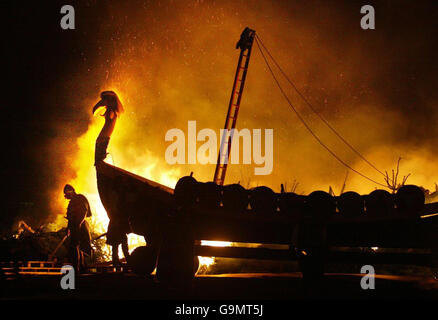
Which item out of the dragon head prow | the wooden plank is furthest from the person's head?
the wooden plank

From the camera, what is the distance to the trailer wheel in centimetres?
682

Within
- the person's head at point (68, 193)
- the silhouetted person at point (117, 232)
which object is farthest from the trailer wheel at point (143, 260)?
the person's head at point (68, 193)

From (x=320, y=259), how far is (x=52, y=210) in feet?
97.3

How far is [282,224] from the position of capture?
6.64 m

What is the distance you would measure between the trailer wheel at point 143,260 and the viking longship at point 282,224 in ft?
0.07

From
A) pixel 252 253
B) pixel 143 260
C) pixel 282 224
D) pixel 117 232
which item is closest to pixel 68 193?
pixel 117 232

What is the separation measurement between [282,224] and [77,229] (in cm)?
599

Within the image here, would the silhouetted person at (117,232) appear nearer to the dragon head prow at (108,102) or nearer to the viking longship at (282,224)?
the viking longship at (282,224)

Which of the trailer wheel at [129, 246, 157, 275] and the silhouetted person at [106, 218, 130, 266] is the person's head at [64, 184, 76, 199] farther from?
the trailer wheel at [129, 246, 157, 275]

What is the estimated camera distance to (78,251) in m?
9.27

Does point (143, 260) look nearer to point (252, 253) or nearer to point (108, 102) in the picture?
point (252, 253)

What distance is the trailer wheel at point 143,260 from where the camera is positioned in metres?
6.82
